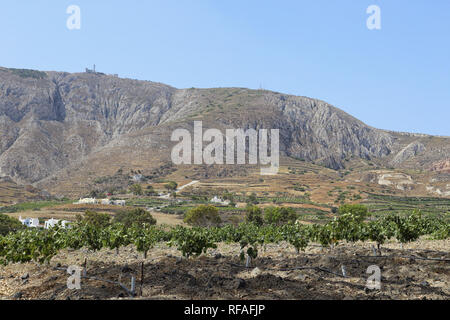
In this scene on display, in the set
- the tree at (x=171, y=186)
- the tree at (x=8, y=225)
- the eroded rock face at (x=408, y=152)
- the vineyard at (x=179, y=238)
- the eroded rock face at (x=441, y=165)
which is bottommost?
the tree at (x=171, y=186)

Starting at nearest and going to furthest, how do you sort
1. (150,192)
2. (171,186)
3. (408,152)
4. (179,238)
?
(179,238) < (150,192) < (171,186) < (408,152)

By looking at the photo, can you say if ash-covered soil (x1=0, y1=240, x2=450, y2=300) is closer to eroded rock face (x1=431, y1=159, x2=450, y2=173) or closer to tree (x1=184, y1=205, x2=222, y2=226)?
tree (x1=184, y1=205, x2=222, y2=226)

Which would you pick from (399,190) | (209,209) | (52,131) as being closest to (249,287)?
(209,209)

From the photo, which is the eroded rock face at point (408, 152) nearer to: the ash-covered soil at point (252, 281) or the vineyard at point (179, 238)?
the vineyard at point (179, 238)

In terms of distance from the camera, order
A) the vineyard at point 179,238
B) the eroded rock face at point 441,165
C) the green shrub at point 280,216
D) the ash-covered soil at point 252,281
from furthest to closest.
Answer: the eroded rock face at point 441,165
the green shrub at point 280,216
the vineyard at point 179,238
the ash-covered soil at point 252,281

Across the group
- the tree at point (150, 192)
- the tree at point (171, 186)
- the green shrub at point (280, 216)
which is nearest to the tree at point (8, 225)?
the green shrub at point (280, 216)

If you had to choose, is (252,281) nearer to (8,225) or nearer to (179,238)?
(179,238)

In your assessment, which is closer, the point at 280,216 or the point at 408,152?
the point at 280,216

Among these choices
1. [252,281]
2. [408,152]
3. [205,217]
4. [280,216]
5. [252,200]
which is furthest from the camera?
[408,152]

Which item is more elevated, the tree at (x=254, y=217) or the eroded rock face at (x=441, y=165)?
the eroded rock face at (x=441, y=165)

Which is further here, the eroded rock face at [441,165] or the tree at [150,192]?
the eroded rock face at [441,165]

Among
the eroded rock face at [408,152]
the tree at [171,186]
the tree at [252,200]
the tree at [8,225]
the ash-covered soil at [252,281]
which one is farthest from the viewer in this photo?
the eroded rock face at [408,152]

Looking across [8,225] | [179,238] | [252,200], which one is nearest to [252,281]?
[179,238]

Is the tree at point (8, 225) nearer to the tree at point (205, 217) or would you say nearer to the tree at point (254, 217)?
the tree at point (205, 217)
